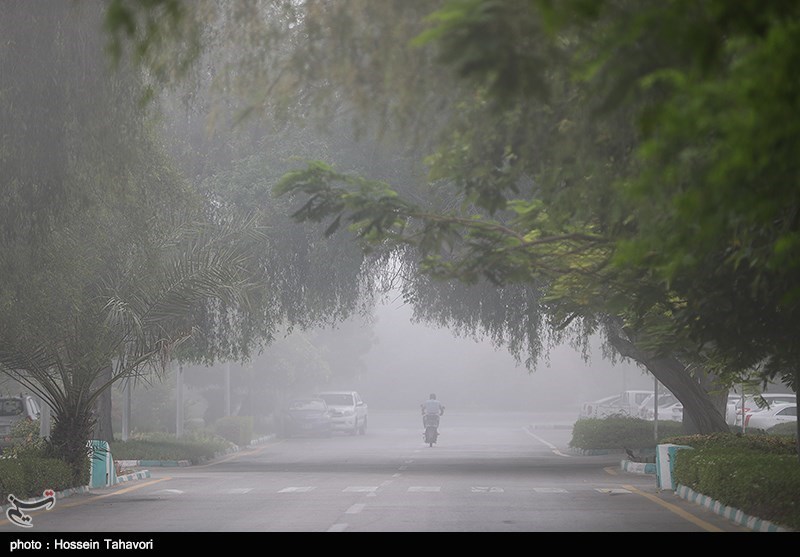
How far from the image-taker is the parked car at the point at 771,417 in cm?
4072

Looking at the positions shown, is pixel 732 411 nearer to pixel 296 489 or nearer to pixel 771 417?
pixel 771 417

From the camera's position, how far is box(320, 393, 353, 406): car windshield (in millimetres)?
57438

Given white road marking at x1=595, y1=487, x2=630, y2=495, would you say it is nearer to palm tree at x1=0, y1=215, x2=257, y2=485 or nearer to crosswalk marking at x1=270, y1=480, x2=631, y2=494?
crosswalk marking at x1=270, y1=480, x2=631, y2=494

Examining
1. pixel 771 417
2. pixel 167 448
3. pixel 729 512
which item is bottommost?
pixel 729 512

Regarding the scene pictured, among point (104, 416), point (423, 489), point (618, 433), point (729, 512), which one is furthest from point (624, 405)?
point (729, 512)

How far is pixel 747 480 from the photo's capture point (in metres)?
15.2

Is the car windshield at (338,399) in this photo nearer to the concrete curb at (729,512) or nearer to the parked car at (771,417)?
the parked car at (771,417)

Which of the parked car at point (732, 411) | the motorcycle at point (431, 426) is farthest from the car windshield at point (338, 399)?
the parked car at point (732, 411)

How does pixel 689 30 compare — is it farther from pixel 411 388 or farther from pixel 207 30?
pixel 411 388

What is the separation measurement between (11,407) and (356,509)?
18792mm

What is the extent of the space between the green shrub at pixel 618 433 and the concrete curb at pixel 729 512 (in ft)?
59.5

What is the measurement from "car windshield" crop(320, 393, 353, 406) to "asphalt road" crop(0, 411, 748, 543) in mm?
21429

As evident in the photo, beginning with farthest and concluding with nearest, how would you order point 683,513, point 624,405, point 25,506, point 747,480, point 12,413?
point 624,405, point 12,413, point 25,506, point 683,513, point 747,480

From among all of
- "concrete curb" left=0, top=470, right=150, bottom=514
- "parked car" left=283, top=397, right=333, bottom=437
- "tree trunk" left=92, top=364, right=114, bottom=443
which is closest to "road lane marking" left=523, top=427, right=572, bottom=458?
"parked car" left=283, top=397, right=333, bottom=437
